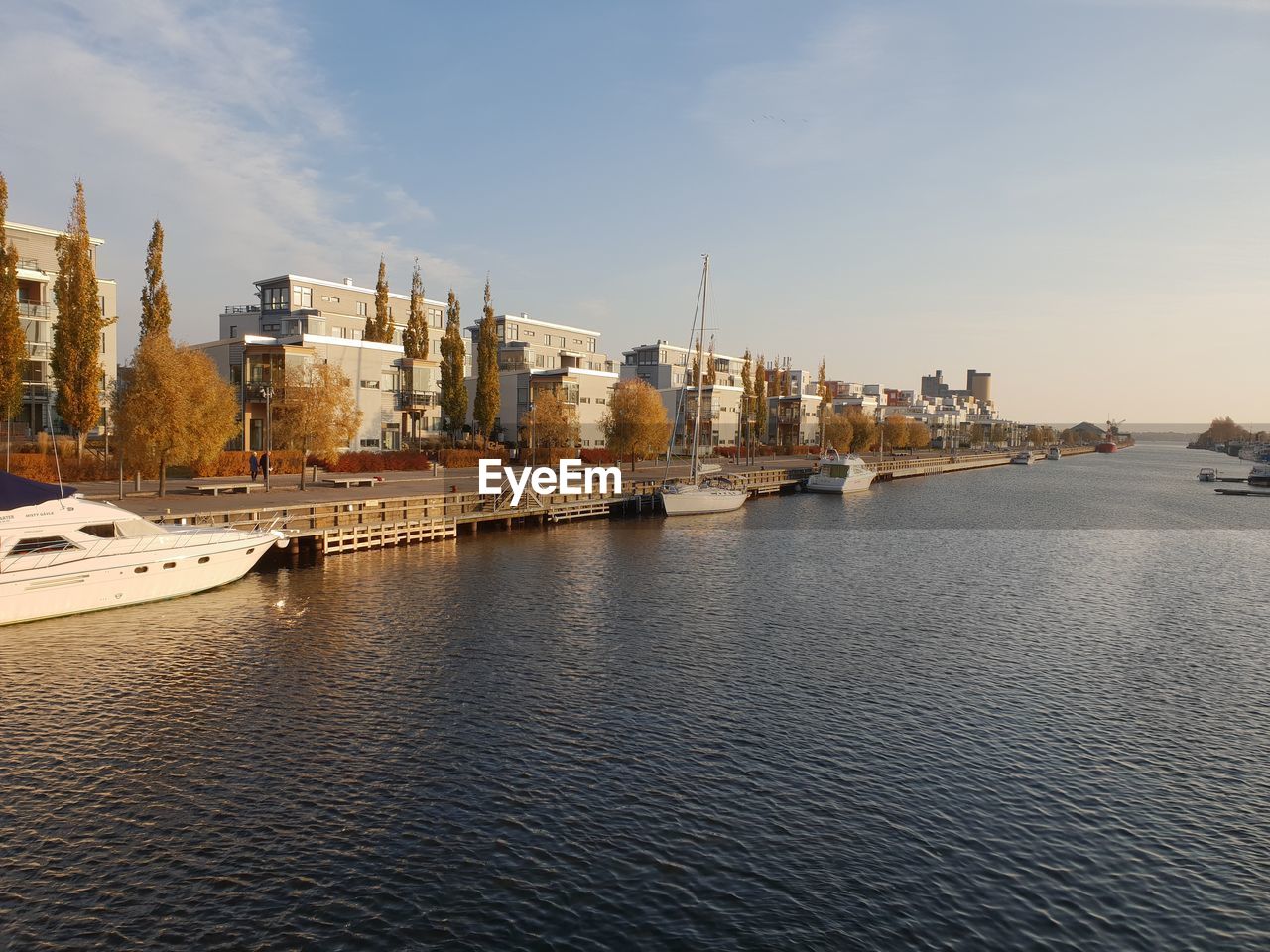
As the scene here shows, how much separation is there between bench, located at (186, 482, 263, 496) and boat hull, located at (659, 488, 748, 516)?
105 feet

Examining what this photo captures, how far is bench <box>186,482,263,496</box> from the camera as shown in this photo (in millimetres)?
50750

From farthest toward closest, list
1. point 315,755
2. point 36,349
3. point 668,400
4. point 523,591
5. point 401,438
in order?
1. point 668,400
2. point 401,438
3. point 36,349
4. point 523,591
5. point 315,755

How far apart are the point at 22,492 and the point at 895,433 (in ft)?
530

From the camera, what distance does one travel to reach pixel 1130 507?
87.9 metres

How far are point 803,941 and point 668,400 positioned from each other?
369 ft

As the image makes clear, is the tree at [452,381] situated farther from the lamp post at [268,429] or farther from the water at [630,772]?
the water at [630,772]

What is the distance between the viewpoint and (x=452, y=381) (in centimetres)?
8506

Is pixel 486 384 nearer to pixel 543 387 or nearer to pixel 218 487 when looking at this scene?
pixel 543 387

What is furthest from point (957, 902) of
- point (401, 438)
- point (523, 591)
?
point (401, 438)

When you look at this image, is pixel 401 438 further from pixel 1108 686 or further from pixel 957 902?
pixel 957 902

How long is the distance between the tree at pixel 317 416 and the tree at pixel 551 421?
2444 cm

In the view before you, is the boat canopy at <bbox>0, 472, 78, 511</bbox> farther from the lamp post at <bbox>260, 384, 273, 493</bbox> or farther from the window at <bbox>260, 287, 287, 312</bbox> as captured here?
the window at <bbox>260, 287, 287, 312</bbox>

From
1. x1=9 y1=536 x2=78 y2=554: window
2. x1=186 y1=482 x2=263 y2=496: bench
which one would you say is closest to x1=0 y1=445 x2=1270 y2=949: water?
x1=9 y1=536 x2=78 y2=554: window

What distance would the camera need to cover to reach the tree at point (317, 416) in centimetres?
5431
